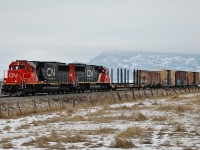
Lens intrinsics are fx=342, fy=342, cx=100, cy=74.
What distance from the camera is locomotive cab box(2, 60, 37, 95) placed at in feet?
115

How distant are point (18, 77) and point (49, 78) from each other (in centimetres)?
434

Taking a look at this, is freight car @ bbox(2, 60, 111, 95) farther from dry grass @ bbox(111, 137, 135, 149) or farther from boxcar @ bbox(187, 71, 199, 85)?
boxcar @ bbox(187, 71, 199, 85)

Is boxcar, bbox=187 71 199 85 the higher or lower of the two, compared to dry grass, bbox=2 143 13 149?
higher

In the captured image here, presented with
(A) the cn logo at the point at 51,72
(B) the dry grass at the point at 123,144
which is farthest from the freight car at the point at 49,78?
(B) the dry grass at the point at 123,144

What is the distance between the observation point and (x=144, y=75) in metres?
61.4

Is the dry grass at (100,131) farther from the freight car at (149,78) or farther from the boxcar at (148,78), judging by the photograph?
the boxcar at (148,78)

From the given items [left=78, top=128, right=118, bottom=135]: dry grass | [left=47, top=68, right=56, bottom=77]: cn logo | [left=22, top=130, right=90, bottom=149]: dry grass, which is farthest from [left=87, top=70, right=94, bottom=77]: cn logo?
[left=22, top=130, right=90, bottom=149]: dry grass

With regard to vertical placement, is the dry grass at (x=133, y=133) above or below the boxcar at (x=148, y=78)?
below

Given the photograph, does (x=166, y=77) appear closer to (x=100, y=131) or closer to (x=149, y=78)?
(x=149, y=78)

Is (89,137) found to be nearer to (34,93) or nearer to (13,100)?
(13,100)

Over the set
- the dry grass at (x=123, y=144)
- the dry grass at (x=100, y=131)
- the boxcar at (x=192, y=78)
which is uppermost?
the boxcar at (x=192, y=78)

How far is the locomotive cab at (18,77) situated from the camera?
1380 inches

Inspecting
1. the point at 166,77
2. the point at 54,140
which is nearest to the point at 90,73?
the point at 166,77

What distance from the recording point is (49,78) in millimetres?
39312
